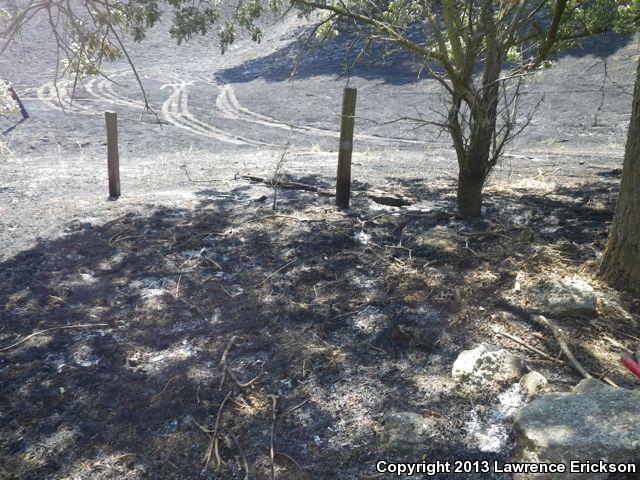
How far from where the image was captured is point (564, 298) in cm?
349

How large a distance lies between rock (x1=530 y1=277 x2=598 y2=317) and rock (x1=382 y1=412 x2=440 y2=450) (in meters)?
1.23

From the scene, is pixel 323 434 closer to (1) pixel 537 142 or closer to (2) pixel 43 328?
(2) pixel 43 328

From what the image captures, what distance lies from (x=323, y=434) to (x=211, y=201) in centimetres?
416

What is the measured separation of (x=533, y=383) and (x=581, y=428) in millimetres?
578

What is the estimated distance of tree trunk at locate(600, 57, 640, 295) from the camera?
3.49 meters

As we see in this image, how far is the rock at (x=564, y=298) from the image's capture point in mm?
3430

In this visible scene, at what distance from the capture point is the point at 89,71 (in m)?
6.39

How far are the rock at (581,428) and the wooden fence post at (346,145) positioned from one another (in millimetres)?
3601

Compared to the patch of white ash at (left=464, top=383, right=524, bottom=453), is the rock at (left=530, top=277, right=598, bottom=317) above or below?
above

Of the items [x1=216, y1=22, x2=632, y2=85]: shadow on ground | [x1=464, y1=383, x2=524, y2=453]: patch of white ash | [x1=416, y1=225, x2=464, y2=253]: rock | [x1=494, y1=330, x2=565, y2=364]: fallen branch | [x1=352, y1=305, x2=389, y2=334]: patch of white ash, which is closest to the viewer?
[x1=464, y1=383, x2=524, y2=453]: patch of white ash

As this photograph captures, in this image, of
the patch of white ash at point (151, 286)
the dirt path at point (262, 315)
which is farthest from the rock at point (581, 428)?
the patch of white ash at point (151, 286)

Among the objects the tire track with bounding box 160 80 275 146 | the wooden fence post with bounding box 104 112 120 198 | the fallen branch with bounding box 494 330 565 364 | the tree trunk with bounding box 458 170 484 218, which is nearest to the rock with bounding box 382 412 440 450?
the fallen branch with bounding box 494 330 565 364

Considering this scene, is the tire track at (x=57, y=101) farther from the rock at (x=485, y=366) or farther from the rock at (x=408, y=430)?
the rock at (x=408, y=430)

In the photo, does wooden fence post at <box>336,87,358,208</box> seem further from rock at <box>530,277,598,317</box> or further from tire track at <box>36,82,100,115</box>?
tire track at <box>36,82,100,115</box>
